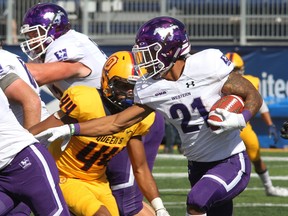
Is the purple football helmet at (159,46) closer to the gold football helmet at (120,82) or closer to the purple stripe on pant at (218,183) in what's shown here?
Result: the gold football helmet at (120,82)

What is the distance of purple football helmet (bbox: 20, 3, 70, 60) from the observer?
6352 mm

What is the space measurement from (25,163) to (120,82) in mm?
1154

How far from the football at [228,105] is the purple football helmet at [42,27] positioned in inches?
66.6

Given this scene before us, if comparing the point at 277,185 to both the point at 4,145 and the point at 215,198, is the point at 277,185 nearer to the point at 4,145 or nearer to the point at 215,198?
the point at 215,198

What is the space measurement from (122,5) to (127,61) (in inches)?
381

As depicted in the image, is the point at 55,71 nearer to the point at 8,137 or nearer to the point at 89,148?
the point at 89,148

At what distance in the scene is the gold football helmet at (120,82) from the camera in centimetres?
551

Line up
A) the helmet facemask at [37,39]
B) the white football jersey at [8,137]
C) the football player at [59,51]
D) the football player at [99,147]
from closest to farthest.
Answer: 1. the white football jersey at [8,137]
2. the football player at [99,147]
3. the football player at [59,51]
4. the helmet facemask at [37,39]

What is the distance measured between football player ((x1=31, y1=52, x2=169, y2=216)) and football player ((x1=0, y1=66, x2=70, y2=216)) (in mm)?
698

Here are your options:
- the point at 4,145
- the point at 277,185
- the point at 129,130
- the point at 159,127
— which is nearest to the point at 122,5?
the point at 277,185

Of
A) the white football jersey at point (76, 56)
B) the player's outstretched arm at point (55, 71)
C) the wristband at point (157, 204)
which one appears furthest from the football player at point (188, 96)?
the white football jersey at point (76, 56)

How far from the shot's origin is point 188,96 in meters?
5.20

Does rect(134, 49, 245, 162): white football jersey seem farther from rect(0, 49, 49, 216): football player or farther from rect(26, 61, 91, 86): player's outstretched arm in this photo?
rect(26, 61, 91, 86): player's outstretched arm

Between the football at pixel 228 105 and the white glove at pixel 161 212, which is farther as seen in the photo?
the white glove at pixel 161 212
